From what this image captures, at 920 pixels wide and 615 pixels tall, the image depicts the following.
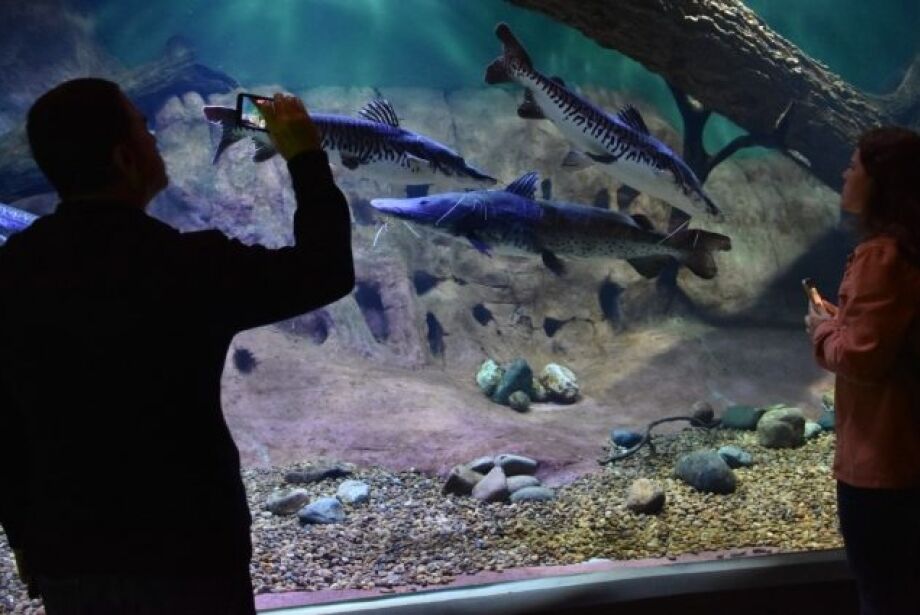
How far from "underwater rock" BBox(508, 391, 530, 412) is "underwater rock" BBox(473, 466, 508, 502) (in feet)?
6.70

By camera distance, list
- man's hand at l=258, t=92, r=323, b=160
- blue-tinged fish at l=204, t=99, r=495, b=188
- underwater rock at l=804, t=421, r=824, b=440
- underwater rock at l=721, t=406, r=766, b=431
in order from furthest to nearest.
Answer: underwater rock at l=721, t=406, r=766, b=431 < underwater rock at l=804, t=421, r=824, b=440 < blue-tinged fish at l=204, t=99, r=495, b=188 < man's hand at l=258, t=92, r=323, b=160

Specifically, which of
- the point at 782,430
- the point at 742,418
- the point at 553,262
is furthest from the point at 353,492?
the point at 742,418

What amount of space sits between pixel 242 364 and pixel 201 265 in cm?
455

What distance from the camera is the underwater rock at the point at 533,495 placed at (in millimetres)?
3732

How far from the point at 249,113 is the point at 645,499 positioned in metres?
2.59

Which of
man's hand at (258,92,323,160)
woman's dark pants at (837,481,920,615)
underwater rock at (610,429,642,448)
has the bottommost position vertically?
underwater rock at (610,429,642,448)

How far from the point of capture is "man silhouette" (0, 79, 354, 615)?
1.26 metres

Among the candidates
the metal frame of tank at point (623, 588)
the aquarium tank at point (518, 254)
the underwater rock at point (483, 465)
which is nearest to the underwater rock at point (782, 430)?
the aquarium tank at point (518, 254)

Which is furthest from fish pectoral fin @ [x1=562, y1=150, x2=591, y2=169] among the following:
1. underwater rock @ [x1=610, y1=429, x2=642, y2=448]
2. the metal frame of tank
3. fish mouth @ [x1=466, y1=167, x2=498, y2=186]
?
underwater rock @ [x1=610, y1=429, x2=642, y2=448]

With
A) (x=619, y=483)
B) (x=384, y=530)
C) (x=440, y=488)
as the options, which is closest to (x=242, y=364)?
(x=440, y=488)

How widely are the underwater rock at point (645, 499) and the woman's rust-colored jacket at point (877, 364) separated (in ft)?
5.13

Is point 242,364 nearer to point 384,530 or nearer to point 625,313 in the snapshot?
point 384,530

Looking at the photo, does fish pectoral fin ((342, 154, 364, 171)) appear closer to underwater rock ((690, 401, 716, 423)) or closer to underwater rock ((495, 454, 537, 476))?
underwater rock ((495, 454, 537, 476))

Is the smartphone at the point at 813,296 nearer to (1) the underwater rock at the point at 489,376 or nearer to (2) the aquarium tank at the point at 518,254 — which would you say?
(2) the aquarium tank at the point at 518,254
